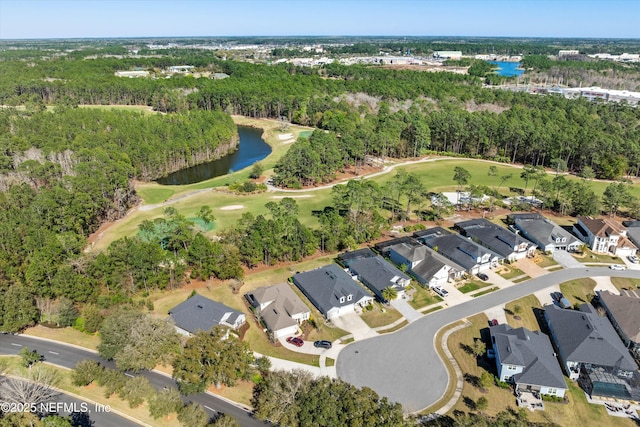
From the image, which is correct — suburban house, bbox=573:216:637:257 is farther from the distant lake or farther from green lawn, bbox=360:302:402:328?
the distant lake

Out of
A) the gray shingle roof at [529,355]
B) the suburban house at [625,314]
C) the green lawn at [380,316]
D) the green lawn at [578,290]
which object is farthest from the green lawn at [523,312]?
the green lawn at [380,316]

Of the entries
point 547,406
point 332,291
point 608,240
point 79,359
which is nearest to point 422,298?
point 332,291

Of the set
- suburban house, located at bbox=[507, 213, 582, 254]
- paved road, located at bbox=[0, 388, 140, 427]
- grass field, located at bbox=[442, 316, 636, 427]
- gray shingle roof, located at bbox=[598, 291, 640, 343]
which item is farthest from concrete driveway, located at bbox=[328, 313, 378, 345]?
suburban house, located at bbox=[507, 213, 582, 254]

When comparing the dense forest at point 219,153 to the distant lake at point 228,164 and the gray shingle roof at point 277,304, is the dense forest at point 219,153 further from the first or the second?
the gray shingle roof at point 277,304

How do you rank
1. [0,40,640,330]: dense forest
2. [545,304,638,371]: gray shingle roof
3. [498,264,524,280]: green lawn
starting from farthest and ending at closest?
[498,264,524,280]: green lawn
[0,40,640,330]: dense forest
[545,304,638,371]: gray shingle roof

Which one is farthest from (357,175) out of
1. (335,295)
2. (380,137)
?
(335,295)
